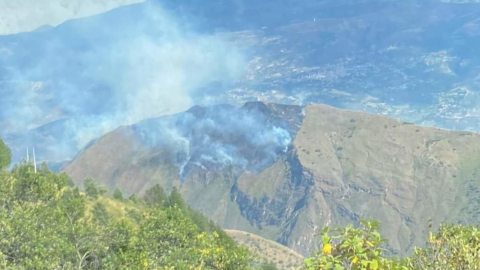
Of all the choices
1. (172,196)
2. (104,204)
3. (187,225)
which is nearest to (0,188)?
(187,225)

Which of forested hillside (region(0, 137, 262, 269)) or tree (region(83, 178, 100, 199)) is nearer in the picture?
forested hillside (region(0, 137, 262, 269))

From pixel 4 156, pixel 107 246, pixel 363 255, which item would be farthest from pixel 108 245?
pixel 4 156

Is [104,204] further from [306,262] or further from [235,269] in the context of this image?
[306,262]

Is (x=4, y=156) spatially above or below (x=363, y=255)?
below

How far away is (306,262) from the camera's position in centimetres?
1469

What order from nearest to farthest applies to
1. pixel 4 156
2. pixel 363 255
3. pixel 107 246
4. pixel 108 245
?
1. pixel 363 255
2. pixel 107 246
3. pixel 108 245
4. pixel 4 156

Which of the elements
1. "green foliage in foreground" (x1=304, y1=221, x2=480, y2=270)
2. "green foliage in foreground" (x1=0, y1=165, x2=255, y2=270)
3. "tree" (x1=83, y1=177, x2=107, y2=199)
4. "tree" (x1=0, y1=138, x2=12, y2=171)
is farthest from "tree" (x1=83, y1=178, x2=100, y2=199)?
"green foliage in foreground" (x1=304, y1=221, x2=480, y2=270)

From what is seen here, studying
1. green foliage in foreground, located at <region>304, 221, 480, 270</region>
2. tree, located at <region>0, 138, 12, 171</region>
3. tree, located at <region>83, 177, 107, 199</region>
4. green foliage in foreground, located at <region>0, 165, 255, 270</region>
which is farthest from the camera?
tree, located at <region>83, 177, 107, 199</region>

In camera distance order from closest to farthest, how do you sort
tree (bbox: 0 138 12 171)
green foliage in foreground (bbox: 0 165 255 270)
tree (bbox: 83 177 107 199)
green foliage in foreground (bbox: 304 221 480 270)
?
green foliage in foreground (bbox: 304 221 480 270) → green foliage in foreground (bbox: 0 165 255 270) → tree (bbox: 0 138 12 171) → tree (bbox: 83 177 107 199)

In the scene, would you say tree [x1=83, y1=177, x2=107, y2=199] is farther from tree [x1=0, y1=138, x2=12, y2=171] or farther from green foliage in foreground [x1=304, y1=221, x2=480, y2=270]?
green foliage in foreground [x1=304, y1=221, x2=480, y2=270]

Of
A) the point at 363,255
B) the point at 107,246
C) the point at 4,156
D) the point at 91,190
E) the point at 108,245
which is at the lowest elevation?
the point at 91,190

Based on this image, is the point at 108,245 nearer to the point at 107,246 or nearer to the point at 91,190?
the point at 107,246

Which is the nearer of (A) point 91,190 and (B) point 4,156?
(B) point 4,156

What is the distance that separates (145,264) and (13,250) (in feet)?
27.6
